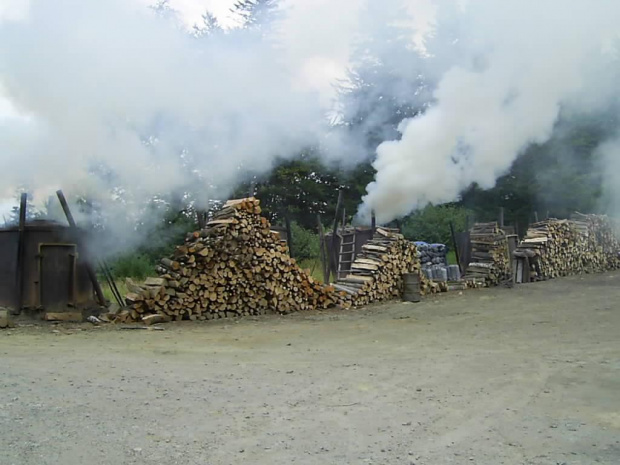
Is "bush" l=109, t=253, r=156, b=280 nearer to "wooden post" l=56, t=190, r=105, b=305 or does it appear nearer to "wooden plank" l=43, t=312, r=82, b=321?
"wooden post" l=56, t=190, r=105, b=305

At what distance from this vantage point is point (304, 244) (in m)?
21.5

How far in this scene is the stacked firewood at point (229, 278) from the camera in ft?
32.4

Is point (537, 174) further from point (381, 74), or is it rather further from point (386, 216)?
point (386, 216)

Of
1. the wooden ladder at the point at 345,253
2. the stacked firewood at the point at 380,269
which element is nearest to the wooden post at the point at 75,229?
the stacked firewood at the point at 380,269

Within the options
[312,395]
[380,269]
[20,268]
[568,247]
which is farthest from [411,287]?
[568,247]

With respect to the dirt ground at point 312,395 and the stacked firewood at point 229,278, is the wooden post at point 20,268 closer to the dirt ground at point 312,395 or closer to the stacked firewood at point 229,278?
the dirt ground at point 312,395

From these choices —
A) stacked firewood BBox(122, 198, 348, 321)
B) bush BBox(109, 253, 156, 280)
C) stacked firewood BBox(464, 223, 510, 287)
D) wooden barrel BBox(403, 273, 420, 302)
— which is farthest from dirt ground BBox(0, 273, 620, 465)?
stacked firewood BBox(464, 223, 510, 287)

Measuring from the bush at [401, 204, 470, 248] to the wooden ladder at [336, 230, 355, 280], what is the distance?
1010 cm

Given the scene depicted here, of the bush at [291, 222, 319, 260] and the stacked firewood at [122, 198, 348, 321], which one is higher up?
the bush at [291, 222, 319, 260]

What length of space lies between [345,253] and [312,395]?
35.7 feet

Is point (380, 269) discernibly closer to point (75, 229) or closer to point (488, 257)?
point (488, 257)

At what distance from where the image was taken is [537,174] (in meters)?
24.5

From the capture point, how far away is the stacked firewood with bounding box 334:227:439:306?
12.4 metres

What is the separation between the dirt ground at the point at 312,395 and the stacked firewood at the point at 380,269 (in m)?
3.31
